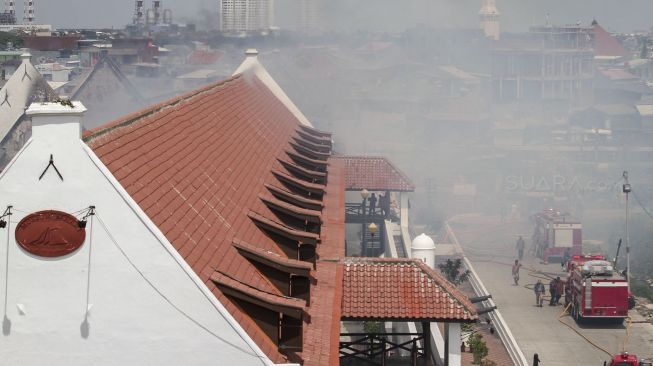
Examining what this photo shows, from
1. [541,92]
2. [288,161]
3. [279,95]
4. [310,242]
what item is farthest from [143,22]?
[310,242]

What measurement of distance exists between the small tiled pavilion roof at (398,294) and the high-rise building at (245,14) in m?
88.3

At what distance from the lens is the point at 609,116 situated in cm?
8081

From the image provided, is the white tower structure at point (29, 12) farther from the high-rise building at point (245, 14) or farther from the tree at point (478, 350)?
the tree at point (478, 350)

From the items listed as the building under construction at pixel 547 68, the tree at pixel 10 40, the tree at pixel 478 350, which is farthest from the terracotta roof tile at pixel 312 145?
the building under construction at pixel 547 68

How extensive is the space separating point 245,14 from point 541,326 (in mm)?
81078

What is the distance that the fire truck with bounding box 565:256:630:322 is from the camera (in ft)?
89.9

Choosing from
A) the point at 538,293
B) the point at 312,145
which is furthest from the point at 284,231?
the point at 538,293

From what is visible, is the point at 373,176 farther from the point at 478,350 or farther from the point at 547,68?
the point at 547,68

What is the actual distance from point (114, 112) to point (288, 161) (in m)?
28.8

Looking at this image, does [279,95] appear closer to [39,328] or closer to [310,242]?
[310,242]

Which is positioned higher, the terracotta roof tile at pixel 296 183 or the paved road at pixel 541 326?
the terracotta roof tile at pixel 296 183

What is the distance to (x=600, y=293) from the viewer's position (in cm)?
2741

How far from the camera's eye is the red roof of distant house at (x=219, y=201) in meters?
11.8

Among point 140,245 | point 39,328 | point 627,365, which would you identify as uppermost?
point 140,245
